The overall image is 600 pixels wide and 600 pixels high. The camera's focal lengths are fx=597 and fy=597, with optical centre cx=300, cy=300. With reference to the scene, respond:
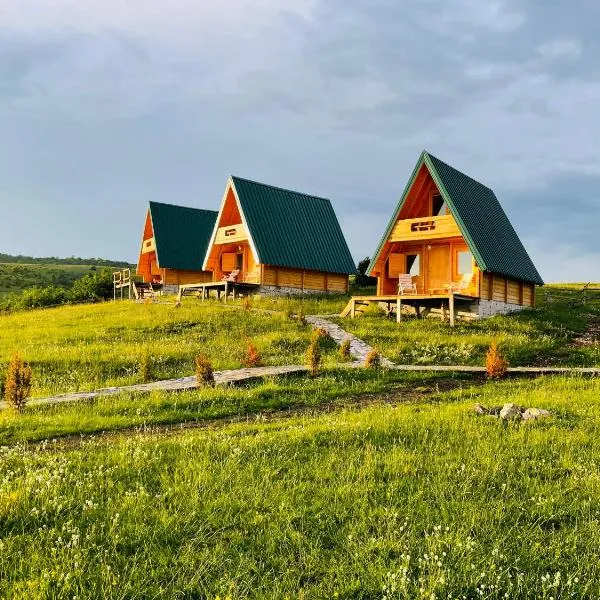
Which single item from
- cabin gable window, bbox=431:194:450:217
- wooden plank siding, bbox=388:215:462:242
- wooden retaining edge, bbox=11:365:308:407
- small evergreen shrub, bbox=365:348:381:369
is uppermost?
cabin gable window, bbox=431:194:450:217

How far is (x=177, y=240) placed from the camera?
154 feet

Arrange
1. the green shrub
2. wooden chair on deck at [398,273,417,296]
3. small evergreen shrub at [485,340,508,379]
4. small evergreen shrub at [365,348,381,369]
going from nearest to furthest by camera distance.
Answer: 1. small evergreen shrub at [485,340,508,379]
2. small evergreen shrub at [365,348,381,369]
3. wooden chair on deck at [398,273,417,296]
4. the green shrub

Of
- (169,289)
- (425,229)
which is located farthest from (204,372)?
(169,289)

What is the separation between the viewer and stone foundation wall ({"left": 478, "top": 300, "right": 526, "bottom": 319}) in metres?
27.4

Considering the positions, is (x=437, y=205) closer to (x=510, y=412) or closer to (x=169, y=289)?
(x=510, y=412)

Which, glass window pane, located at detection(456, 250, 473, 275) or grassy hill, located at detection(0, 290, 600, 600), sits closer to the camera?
grassy hill, located at detection(0, 290, 600, 600)

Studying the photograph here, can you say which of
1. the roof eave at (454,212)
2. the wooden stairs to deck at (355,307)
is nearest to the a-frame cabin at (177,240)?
the wooden stairs to deck at (355,307)

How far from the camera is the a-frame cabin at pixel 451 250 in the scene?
27.1 metres

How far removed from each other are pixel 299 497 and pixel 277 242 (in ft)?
101

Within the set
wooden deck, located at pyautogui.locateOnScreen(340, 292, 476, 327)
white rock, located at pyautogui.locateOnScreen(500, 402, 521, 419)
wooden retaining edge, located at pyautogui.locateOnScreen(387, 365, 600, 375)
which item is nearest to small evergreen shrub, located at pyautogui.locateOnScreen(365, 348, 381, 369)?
wooden retaining edge, located at pyautogui.locateOnScreen(387, 365, 600, 375)

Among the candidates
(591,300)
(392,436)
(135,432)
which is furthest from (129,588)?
(591,300)

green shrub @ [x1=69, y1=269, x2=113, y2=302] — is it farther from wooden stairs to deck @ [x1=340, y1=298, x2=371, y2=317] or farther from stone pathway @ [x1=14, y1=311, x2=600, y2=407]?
stone pathway @ [x1=14, y1=311, x2=600, y2=407]

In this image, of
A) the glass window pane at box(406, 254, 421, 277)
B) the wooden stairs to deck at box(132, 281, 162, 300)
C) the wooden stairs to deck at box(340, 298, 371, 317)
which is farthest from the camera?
the wooden stairs to deck at box(132, 281, 162, 300)

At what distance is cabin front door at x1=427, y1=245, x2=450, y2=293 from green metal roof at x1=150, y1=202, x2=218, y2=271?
852 inches
